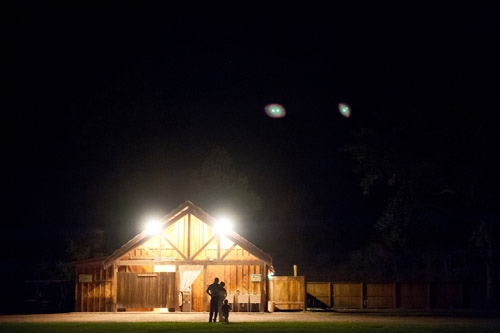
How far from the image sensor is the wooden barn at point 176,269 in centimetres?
3316

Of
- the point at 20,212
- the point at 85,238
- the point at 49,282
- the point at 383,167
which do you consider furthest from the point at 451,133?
the point at 20,212

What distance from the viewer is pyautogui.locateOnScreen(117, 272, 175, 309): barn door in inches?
1326

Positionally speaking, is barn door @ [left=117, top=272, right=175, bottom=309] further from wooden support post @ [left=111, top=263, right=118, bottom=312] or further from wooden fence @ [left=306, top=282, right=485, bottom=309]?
wooden fence @ [left=306, top=282, right=485, bottom=309]

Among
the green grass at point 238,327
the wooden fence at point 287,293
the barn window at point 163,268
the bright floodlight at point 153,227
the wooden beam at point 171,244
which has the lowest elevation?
the green grass at point 238,327

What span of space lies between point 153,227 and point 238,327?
35.9ft

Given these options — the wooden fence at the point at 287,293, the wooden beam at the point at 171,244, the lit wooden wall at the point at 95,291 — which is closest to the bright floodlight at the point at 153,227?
the wooden beam at the point at 171,244

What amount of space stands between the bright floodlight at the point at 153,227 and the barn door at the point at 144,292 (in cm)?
238

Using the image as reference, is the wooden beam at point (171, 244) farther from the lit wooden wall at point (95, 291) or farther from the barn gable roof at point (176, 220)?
the lit wooden wall at point (95, 291)

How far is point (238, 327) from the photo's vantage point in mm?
23312

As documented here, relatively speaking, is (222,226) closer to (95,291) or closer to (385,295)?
(95,291)

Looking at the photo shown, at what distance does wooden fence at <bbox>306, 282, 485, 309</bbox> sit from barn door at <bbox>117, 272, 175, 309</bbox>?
7811mm

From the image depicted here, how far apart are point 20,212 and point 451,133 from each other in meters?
38.0

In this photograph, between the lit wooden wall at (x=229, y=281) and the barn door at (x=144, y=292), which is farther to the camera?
the lit wooden wall at (x=229, y=281)

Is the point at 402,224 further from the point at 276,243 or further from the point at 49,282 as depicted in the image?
the point at 276,243
